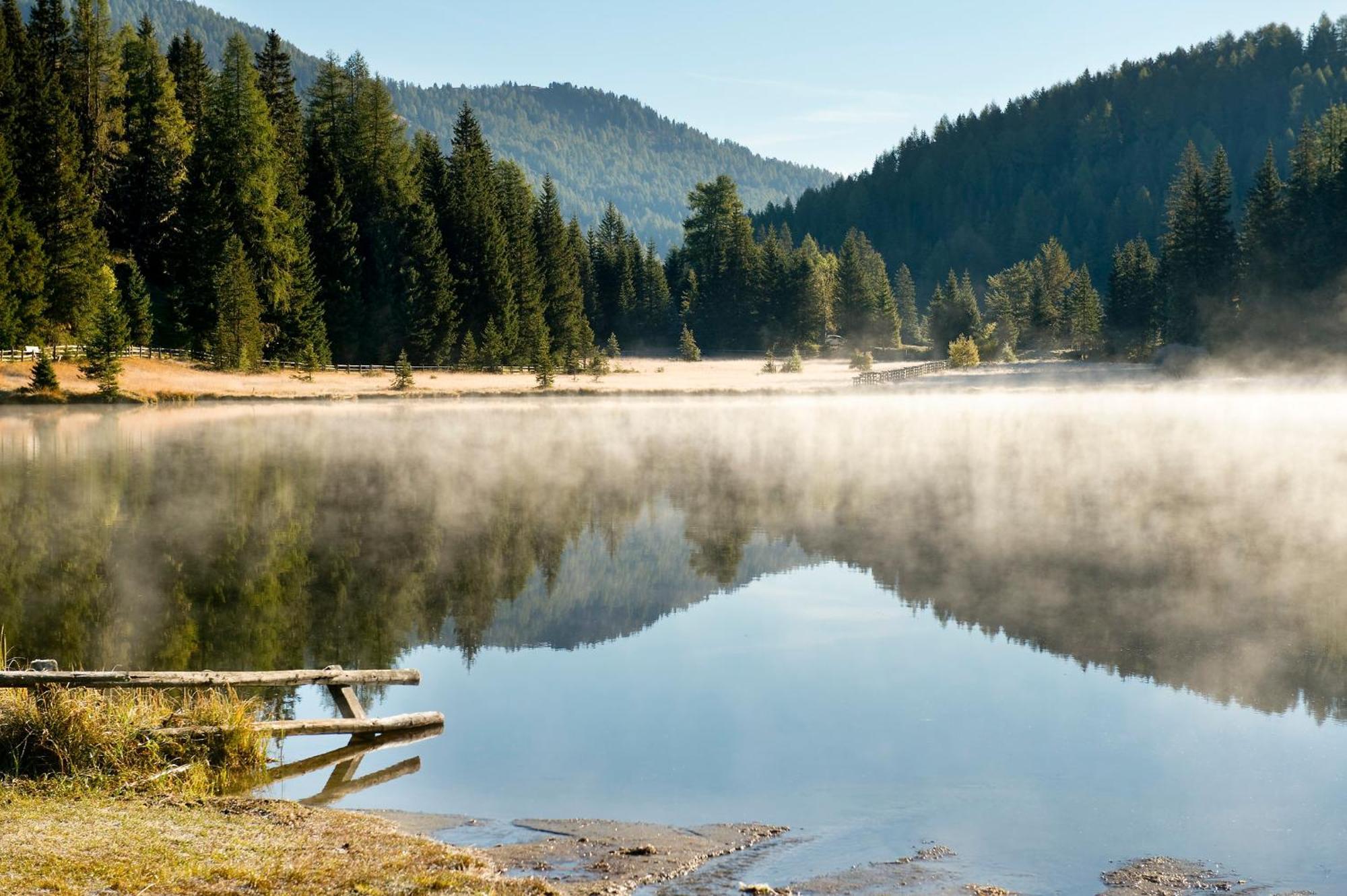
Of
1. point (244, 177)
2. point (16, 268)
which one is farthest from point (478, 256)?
point (16, 268)

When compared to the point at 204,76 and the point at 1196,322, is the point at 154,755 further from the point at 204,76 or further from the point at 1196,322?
the point at 1196,322

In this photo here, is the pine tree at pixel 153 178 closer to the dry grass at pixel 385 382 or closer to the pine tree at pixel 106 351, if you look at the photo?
the dry grass at pixel 385 382

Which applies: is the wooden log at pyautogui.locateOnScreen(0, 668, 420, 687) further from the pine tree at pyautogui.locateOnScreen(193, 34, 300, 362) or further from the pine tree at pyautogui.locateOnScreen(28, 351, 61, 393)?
the pine tree at pyautogui.locateOnScreen(193, 34, 300, 362)

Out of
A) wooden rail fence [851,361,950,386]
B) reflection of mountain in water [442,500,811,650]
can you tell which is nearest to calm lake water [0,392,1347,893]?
reflection of mountain in water [442,500,811,650]

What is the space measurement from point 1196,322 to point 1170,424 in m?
45.2

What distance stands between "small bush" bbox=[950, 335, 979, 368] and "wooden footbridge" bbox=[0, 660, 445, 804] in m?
95.7

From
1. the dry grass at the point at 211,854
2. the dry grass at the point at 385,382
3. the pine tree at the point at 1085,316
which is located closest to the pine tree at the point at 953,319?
the pine tree at the point at 1085,316

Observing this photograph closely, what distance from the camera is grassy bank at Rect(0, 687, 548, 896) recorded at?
7918mm

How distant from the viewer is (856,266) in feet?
440

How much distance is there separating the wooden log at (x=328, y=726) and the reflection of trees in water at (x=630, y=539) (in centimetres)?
364

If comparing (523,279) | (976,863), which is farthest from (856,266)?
(976,863)

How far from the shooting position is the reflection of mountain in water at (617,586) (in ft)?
62.3

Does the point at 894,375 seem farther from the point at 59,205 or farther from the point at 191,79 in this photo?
the point at 59,205

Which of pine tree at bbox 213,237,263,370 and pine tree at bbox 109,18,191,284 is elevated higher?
pine tree at bbox 109,18,191,284
